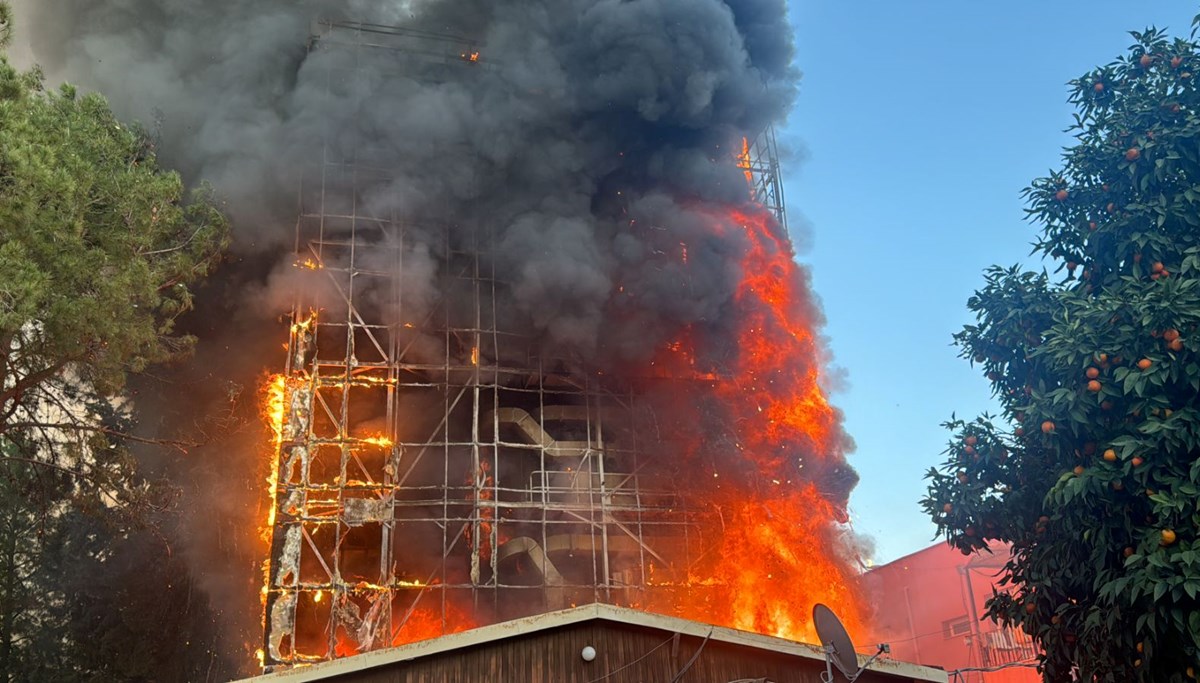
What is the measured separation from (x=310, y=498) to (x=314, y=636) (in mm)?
3841

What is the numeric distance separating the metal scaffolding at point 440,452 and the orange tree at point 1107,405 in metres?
9.01

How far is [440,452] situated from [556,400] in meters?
3.11

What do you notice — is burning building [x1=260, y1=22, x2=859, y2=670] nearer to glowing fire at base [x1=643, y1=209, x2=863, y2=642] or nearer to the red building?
glowing fire at base [x1=643, y1=209, x2=863, y2=642]

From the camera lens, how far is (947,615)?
2544 centimetres

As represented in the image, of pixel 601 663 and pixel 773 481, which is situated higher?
pixel 773 481

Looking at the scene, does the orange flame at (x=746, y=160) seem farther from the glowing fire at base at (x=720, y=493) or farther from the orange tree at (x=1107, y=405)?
the orange tree at (x=1107, y=405)

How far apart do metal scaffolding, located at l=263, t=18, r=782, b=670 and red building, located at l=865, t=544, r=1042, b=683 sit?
9338 millimetres

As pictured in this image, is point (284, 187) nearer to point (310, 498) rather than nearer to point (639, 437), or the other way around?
point (310, 498)

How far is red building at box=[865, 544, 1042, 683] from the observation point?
22.8 m

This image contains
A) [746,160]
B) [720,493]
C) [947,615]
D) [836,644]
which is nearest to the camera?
[836,644]

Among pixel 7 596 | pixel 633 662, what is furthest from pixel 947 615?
pixel 7 596

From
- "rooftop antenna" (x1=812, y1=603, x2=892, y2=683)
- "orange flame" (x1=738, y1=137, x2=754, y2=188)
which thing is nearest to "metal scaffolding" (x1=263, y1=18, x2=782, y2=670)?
"orange flame" (x1=738, y1=137, x2=754, y2=188)

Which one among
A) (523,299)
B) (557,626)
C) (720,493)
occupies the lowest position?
(557,626)

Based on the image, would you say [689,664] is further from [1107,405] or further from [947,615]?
[947,615]
